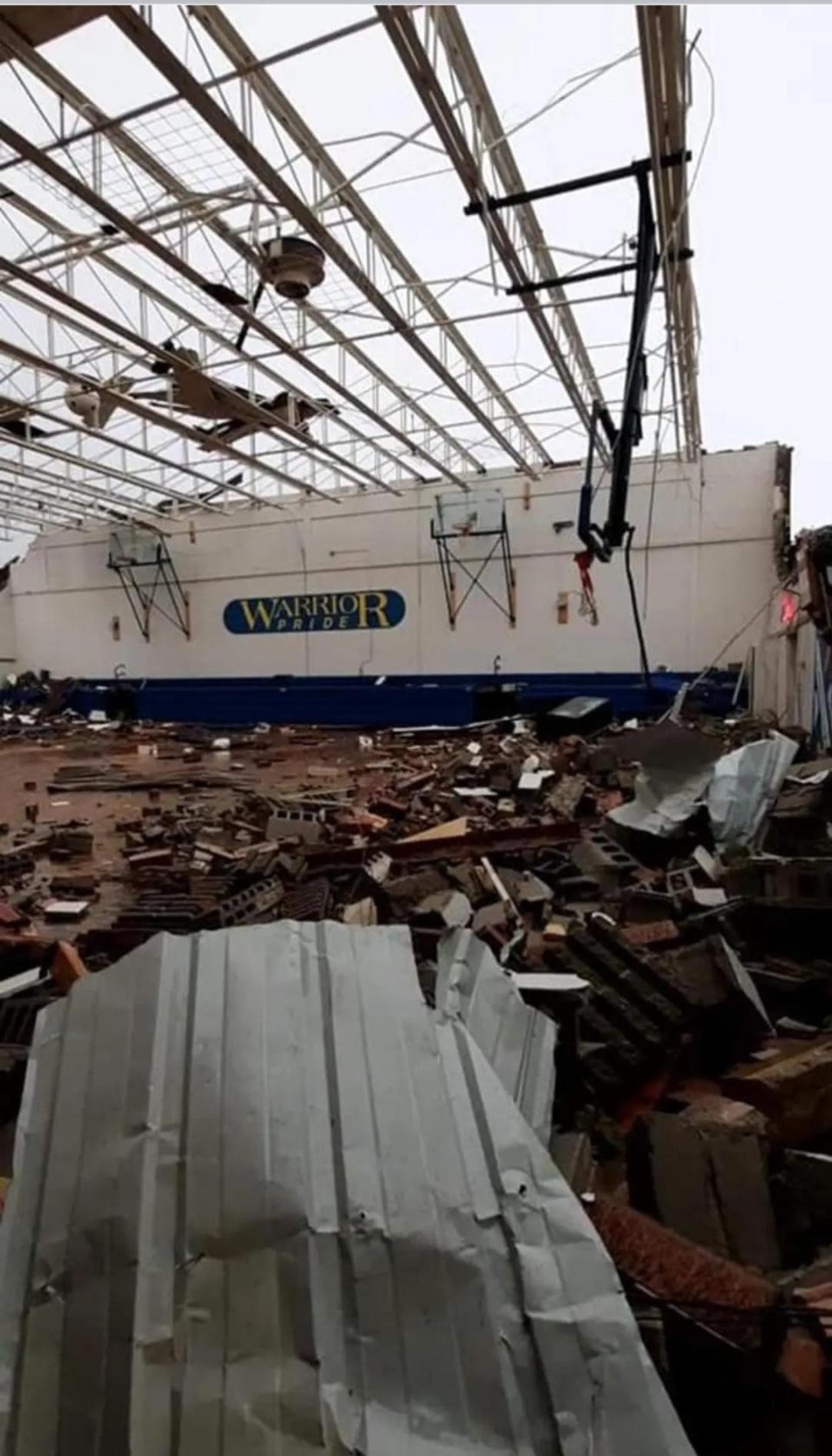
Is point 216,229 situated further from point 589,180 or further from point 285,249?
point 589,180

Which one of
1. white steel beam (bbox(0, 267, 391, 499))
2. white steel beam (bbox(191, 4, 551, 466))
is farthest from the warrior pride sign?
white steel beam (bbox(191, 4, 551, 466))

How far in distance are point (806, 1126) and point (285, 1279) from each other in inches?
59.6

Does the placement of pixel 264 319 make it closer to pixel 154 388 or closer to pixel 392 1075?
pixel 154 388

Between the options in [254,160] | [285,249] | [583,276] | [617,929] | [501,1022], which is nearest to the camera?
[501,1022]

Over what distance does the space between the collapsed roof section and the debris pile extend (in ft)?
14.8

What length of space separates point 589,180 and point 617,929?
521 cm

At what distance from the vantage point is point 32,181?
6160mm

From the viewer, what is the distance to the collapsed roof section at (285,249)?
4.83m

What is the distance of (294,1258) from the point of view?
1.18 metres

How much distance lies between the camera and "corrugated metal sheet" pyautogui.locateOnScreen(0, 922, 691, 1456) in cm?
107

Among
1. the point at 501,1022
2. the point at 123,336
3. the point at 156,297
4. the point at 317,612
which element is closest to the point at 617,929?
the point at 501,1022

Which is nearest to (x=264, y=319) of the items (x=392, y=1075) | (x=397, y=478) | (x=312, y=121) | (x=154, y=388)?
(x=154, y=388)

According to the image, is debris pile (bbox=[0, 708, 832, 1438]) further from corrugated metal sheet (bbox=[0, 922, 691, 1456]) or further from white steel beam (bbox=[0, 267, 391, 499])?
white steel beam (bbox=[0, 267, 391, 499])

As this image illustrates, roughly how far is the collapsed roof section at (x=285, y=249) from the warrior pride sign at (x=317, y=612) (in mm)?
4057
